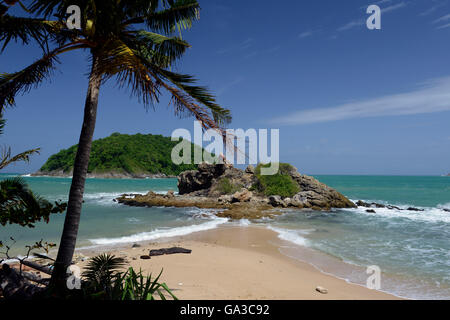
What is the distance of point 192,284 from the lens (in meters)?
7.21

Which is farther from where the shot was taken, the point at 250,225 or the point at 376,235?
the point at 250,225

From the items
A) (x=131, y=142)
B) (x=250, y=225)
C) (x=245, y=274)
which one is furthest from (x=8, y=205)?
(x=131, y=142)

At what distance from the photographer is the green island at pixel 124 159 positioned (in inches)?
4483

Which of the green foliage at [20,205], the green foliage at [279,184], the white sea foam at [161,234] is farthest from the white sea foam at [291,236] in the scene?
the green foliage at [279,184]

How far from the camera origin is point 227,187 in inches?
1451

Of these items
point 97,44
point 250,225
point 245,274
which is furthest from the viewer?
point 250,225

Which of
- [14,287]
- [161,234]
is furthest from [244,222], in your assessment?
[14,287]

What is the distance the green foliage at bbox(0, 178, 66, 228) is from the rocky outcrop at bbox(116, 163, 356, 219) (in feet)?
61.0

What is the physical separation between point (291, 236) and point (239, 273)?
25.0 ft

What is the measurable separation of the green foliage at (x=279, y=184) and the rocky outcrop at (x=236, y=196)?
463mm

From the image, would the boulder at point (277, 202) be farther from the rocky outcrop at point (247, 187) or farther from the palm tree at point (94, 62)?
the palm tree at point (94, 62)

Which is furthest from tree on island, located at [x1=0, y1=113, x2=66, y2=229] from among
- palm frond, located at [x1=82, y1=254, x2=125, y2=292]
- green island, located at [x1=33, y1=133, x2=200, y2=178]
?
green island, located at [x1=33, y1=133, x2=200, y2=178]
